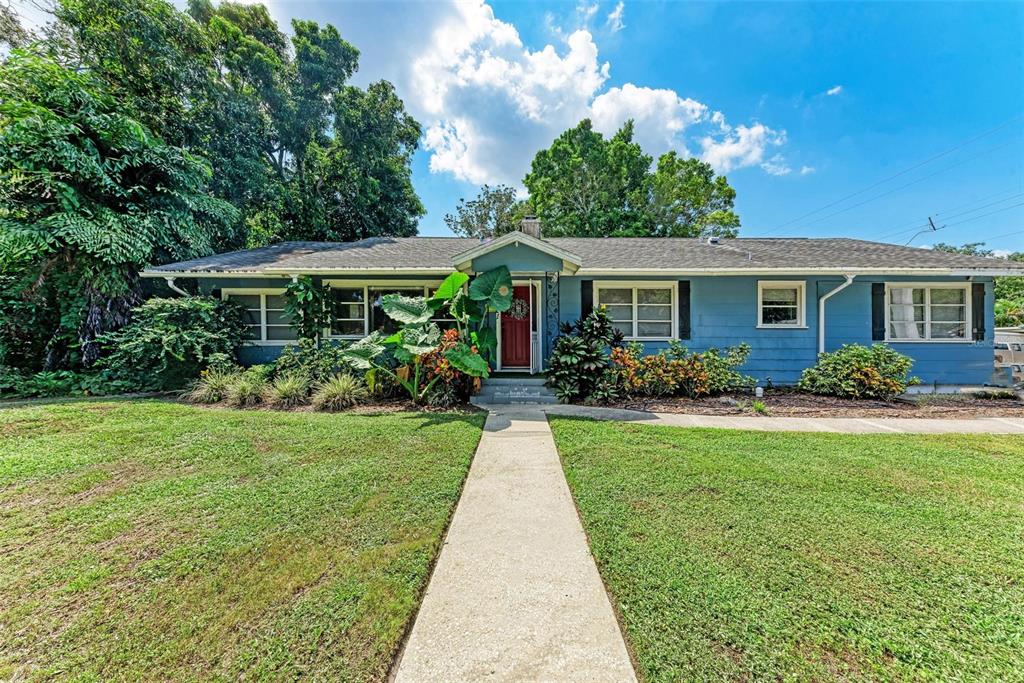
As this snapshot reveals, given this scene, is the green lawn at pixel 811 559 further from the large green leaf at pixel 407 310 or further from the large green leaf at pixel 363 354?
the large green leaf at pixel 363 354

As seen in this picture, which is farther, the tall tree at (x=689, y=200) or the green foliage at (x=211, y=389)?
the tall tree at (x=689, y=200)

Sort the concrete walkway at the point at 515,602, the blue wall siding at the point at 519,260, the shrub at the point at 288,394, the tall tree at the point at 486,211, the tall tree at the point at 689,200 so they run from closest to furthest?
the concrete walkway at the point at 515,602, the shrub at the point at 288,394, the blue wall siding at the point at 519,260, the tall tree at the point at 689,200, the tall tree at the point at 486,211

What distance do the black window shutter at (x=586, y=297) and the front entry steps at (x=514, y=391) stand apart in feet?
7.39

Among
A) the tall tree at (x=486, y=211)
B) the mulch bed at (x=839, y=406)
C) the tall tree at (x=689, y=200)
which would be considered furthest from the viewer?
the tall tree at (x=486, y=211)

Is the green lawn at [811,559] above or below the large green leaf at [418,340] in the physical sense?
below

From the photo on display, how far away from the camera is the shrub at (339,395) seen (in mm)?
7086

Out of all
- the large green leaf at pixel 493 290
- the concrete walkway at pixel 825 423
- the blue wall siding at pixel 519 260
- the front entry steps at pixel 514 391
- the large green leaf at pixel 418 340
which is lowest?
the concrete walkway at pixel 825 423

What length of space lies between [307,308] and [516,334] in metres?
5.21

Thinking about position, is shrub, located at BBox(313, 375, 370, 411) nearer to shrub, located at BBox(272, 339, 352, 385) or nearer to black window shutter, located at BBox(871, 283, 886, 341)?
shrub, located at BBox(272, 339, 352, 385)

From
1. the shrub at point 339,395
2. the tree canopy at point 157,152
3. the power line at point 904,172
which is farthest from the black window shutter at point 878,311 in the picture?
the tree canopy at point 157,152

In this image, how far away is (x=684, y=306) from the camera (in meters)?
9.20

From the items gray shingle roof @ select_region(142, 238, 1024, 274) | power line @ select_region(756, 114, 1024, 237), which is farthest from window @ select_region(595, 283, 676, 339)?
power line @ select_region(756, 114, 1024, 237)

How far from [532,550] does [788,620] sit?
1.56 m

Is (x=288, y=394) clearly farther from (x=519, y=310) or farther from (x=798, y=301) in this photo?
(x=798, y=301)
